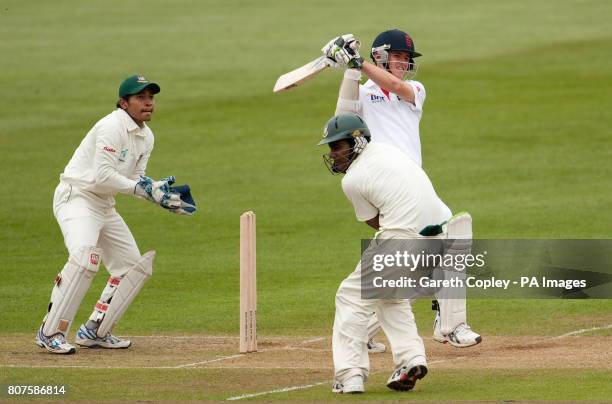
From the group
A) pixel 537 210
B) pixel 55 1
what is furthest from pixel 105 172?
pixel 55 1

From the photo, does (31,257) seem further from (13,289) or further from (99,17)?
(99,17)

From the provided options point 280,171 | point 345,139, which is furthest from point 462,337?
point 280,171

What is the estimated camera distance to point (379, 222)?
935 cm

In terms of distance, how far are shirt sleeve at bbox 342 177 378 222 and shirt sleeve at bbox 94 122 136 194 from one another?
2.52 m

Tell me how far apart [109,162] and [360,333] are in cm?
313

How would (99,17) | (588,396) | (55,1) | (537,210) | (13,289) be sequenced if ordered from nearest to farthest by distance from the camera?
(588,396), (13,289), (537,210), (99,17), (55,1)

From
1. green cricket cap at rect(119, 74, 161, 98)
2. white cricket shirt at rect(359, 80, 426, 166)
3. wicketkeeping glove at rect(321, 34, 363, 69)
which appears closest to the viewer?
wicketkeeping glove at rect(321, 34, 363, 69)

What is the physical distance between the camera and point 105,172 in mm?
11125

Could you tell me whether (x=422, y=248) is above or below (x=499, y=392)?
above

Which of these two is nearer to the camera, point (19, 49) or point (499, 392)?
point (499, 392)

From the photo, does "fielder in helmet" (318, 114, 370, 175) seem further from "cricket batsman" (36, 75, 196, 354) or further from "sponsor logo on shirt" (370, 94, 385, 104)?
"cricket batsman" (36, 75, 196, 354)

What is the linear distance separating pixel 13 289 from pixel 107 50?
19.9 m

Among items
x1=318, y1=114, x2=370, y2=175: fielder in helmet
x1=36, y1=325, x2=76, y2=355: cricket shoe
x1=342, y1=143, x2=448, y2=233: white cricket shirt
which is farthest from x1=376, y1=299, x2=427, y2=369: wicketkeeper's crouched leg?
x1=36, y1=325, x2=76, y2=355: cricket shoe

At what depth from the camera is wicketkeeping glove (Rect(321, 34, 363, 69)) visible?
34.0 ft
